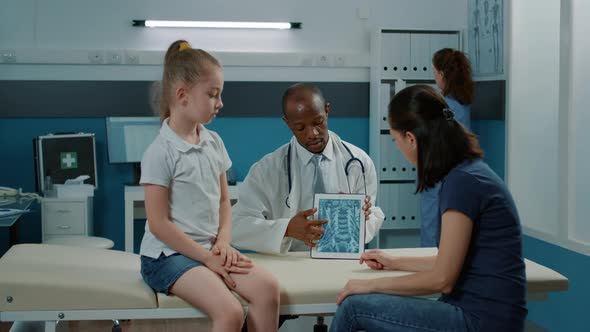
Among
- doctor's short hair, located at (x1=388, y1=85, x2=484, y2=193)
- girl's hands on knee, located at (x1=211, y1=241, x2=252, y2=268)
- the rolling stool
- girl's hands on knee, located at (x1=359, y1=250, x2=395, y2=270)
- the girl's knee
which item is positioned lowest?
the rolling stool

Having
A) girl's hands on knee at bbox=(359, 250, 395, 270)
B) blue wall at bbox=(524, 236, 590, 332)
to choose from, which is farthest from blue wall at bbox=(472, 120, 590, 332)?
girl's hands on knee at bbox=(359, 250, 395, 270)

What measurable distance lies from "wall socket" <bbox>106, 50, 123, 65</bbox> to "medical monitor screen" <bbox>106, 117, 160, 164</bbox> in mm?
369

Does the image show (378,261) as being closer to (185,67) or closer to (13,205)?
(185,67)

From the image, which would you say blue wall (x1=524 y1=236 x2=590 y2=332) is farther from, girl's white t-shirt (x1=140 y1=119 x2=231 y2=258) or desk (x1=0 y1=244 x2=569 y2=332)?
girl's white t-shirt (x1=140 y1=119 x2=231 y2=258)

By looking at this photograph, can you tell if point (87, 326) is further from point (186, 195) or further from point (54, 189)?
point (186, 195)

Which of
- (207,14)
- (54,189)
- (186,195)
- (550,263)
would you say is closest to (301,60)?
(207,14)

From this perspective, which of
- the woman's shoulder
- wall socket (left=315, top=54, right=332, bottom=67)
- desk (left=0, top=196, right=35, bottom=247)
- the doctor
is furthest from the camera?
wall socket (left=315, top=54, right=332, bottom=67)

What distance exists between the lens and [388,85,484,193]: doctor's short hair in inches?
73.0

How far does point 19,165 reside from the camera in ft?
15.8

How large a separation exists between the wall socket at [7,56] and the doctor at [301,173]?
2.68 meters

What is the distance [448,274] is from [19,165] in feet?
12.2

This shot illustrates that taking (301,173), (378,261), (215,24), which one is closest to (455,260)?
(378,261)

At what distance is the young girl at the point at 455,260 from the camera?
178 cm

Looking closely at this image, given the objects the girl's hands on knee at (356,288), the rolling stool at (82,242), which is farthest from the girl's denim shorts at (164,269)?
the rolling stool at (82,242)
